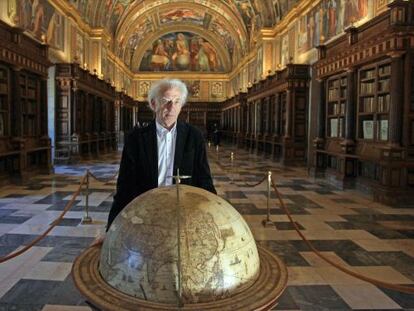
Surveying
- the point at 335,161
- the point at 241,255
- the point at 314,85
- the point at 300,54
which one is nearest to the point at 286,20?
the point at 300,54

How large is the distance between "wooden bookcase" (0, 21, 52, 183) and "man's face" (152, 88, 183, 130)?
8707 millimetres

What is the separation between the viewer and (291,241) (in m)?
5.80

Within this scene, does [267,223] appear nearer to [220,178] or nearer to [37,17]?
[220,178]

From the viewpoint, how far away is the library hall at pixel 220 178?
1.95m

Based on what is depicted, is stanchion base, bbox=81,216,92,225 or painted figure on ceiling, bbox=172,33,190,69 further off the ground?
painted figure on ceiling, bbox=172,33,190,69

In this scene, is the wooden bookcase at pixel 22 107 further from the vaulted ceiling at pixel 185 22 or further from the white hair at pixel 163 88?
the white hair at pixel 163 88

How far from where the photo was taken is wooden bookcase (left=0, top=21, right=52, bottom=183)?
1046cm

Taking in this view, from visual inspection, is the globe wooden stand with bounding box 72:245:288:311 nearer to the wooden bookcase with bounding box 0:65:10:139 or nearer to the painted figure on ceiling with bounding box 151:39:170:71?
the wooden bookcase with bounding box 0:65:10:139

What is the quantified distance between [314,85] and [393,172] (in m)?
7.33

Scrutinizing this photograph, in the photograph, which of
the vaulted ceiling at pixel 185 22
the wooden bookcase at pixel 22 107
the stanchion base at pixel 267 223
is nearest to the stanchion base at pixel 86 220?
the stanchion base at pixel 267 223

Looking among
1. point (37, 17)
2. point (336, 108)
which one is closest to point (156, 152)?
point (336, 108)

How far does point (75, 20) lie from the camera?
64.0 feet

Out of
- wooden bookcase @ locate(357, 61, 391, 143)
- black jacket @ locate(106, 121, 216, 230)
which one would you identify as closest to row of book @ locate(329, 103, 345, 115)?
wooden bookcase @ locate(357, 61, 391, 143)

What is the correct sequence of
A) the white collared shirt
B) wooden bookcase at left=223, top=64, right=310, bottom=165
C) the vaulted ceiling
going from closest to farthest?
the white collared shirt < wooden bookcase at left=223, top=64, right=310, bottom=165 < the vaulted ceiling
